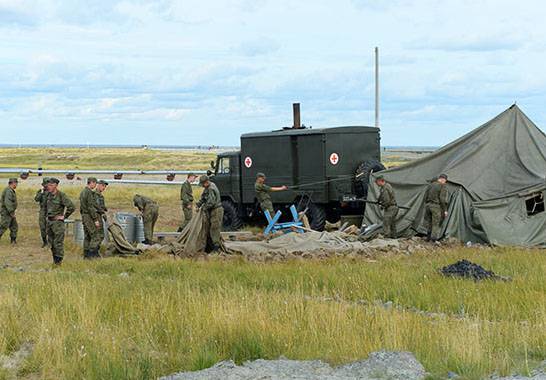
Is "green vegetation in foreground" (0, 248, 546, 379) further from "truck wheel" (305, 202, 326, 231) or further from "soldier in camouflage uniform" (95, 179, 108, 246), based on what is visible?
"truck wheel" (305, 202, 326, 231)

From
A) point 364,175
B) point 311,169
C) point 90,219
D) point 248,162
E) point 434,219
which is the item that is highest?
point 248,162

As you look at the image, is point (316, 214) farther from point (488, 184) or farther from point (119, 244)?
point (119, 244)

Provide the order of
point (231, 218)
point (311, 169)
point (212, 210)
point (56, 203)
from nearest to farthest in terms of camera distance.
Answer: point (56, 203) < point (212, 210) < point (311, 169) < point (231, 218)

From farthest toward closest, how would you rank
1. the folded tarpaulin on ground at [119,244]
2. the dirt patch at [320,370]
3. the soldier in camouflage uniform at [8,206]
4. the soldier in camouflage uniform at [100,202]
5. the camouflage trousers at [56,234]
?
the soldier in camouflage uniform at [8,206] → the folded tarpaulin on ground at [119,244] → the soldier in camouflage uniform at [100,202] → the camouflage trousers at [56,234] → the dirt patch at [320,370]

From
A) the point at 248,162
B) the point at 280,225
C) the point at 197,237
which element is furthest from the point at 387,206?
the point at 248,162

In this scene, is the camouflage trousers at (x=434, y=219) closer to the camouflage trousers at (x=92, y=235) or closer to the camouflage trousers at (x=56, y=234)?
the camouflage trousers at (x=92, y=235)

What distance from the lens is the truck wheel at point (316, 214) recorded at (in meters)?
21.6

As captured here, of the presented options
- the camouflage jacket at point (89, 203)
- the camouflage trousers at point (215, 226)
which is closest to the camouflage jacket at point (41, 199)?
the camouflage jacket at point (89, 203)

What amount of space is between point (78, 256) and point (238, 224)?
627 centimetres

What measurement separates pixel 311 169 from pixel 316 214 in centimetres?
120

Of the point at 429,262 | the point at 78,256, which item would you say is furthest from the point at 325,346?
the point at 78,256

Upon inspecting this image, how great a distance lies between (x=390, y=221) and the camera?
19609 millimetres

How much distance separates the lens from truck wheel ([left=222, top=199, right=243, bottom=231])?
23.2 meters

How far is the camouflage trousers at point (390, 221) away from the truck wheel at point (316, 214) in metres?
2.38
